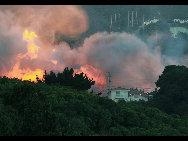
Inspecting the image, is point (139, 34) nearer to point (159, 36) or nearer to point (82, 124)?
point (159, 36)

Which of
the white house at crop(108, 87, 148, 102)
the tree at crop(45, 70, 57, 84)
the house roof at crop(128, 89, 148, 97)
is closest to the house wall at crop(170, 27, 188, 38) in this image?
the house roof at crop(128, 89, 148, 97)

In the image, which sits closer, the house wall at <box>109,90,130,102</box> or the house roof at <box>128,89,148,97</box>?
the house wall at <box>109,90,130,102</box>

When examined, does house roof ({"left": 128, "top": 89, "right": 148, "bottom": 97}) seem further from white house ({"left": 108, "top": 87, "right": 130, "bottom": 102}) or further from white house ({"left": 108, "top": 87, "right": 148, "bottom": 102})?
white house ({"left": 108, "top": 87, "right": 130, "bottom": 102})

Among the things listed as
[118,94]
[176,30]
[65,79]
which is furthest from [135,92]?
[176,30]

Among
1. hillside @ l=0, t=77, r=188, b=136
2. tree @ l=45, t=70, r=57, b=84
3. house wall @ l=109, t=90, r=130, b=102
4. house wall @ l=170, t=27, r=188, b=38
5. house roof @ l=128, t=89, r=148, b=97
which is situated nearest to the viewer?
hillside @ l=0, t=77, r=188, b=136

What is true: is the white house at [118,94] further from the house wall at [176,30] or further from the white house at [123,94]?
the house wall at [176,30]

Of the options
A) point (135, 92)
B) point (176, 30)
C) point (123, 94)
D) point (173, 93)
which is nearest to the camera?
point (173, 93)

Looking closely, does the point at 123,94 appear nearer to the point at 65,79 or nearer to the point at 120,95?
the point at 120,95

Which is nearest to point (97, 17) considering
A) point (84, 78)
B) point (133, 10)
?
point (133, 10)
